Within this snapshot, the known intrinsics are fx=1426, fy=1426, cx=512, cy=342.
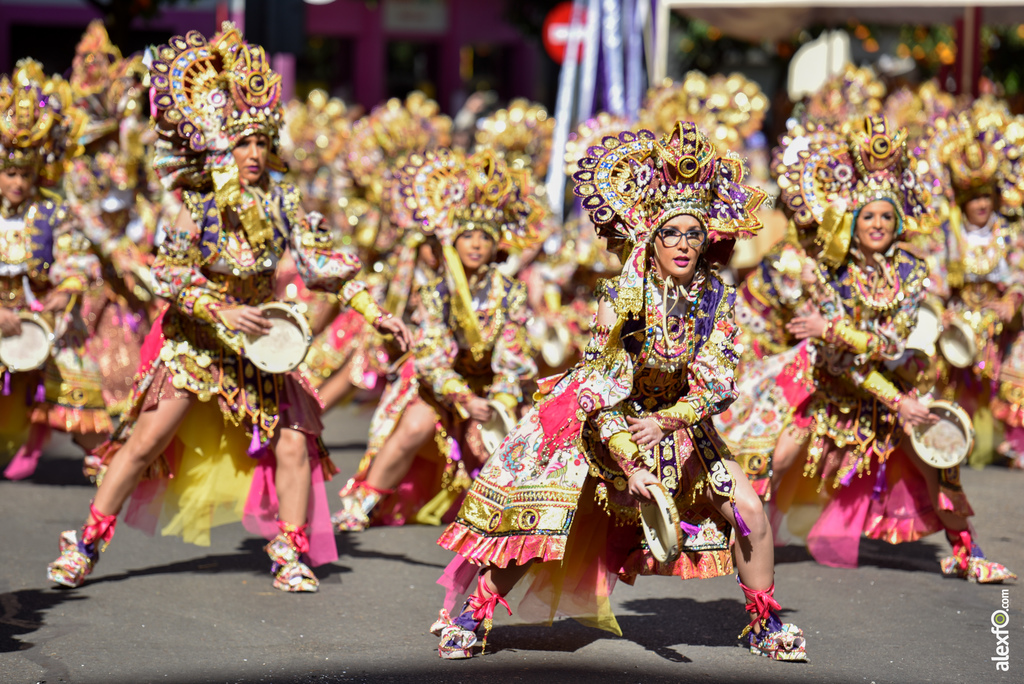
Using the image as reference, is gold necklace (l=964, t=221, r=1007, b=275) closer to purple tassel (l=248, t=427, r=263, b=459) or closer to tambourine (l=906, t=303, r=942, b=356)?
tambourine (l=906, t=303, r=942, b=356)

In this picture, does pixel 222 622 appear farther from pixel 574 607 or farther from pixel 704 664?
pixel 704 664

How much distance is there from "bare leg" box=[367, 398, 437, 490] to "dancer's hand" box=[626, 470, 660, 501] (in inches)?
97.6

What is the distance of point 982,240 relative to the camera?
28.2 feet

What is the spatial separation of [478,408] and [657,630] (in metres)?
1.45

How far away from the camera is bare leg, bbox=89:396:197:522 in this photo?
19.1 feet

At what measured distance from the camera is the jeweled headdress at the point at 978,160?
8.45 m

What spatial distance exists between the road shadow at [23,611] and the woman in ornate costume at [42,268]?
207cm

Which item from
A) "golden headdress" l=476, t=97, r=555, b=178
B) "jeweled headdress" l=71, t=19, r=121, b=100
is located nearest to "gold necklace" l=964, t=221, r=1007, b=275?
"golden headdress" l=476, t=97, r=555, b=178

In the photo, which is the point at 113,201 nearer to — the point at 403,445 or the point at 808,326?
the point at 403,445

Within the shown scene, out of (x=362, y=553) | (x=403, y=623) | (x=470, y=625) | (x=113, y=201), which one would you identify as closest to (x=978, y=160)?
(x=362, y=553)

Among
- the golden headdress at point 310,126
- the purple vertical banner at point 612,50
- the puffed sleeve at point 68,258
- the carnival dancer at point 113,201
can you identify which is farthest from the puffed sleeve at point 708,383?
the purple vertical banner at point 612,50

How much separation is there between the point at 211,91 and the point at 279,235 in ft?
2.17

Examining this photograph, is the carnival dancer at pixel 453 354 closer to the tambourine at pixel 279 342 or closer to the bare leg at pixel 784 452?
the tambourine at pixel 279 342

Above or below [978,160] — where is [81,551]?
below
